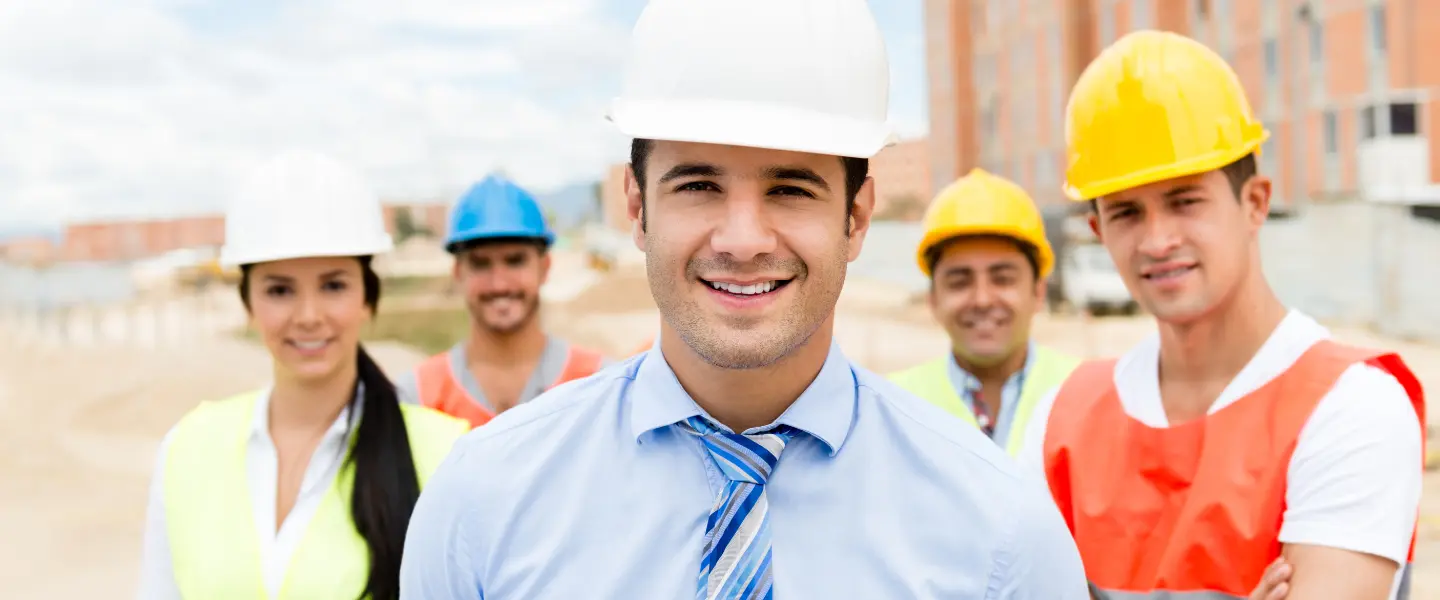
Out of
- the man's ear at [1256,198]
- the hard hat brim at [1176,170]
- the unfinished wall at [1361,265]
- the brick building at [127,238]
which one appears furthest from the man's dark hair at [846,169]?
the brick building at [127,238]

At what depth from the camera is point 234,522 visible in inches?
118

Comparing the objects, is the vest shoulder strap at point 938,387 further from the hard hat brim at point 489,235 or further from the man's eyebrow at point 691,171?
the man's eyebrow at point 691,171

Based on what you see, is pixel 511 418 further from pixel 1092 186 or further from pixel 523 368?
pixel 523 368

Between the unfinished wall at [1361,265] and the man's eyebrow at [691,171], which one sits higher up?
the man's eyebrow at [691,171]

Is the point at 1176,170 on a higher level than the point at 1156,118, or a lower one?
lower

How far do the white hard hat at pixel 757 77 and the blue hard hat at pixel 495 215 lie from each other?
3.39 metres

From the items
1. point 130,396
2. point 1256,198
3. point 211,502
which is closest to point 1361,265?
point 1256,198

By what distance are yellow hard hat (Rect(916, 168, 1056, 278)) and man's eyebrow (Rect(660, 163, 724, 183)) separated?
9.09 ft

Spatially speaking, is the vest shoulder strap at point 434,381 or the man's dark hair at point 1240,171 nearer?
the man's dark hair at point 1240,171

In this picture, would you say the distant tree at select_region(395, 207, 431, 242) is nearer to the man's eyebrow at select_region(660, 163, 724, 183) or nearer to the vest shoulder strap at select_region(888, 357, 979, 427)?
the vest shoulder strap at select_region(888, 357, 979, 427)

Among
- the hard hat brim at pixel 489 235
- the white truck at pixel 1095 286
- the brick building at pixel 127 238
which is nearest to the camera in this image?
the hard hat brim at pixel 489 235

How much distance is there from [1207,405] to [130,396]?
26.8 metres

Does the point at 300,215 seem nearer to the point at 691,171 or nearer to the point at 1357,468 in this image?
the point at 691,171

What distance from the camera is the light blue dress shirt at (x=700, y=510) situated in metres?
1.86
